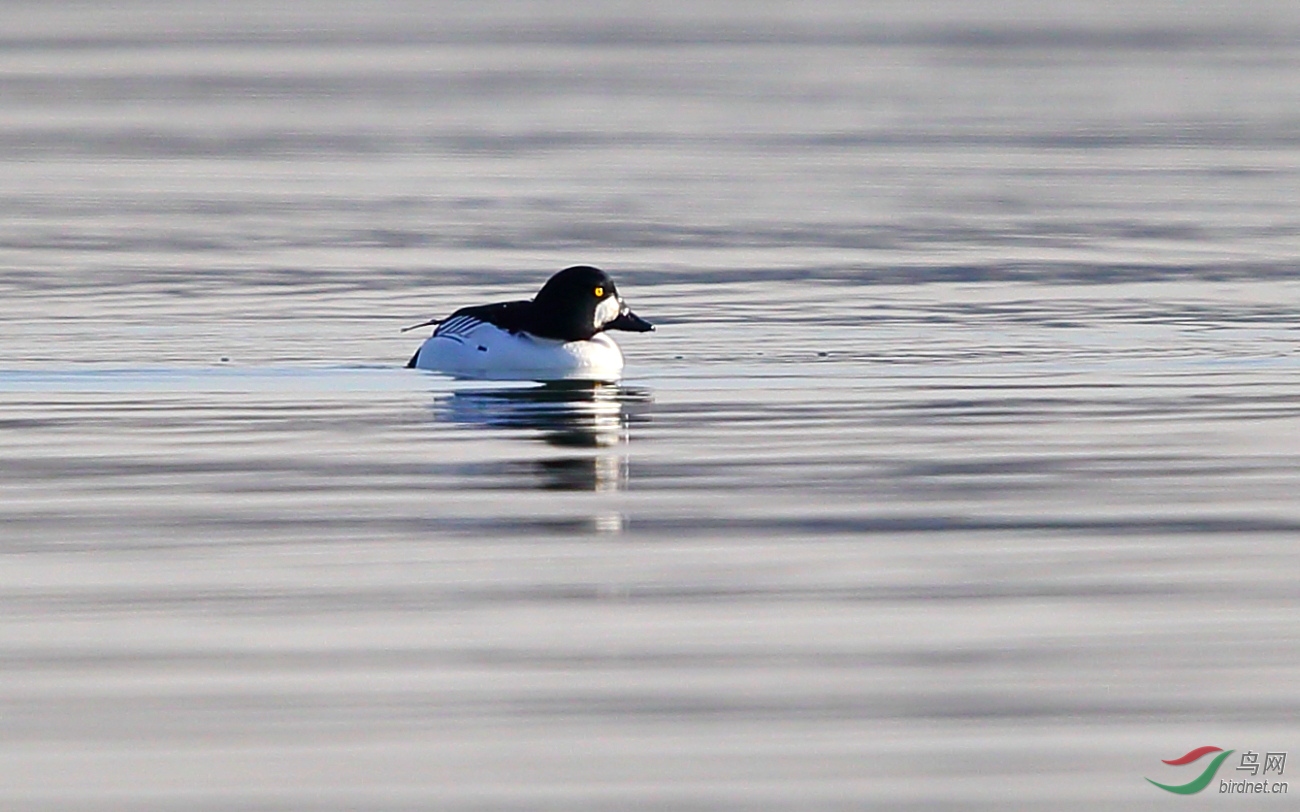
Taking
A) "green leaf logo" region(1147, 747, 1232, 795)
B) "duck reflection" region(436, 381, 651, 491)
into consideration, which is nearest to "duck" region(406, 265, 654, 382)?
"duck reflection" region(436, 381, 651, 491)

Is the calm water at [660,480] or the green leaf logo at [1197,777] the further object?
the calm water at [660,480]

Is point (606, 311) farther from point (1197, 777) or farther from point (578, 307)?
point (1197, 777)

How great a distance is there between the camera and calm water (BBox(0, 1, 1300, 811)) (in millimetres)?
6473

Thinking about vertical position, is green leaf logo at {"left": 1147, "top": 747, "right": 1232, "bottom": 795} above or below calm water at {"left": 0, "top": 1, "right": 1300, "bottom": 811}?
below

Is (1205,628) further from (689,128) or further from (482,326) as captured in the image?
(689,128)

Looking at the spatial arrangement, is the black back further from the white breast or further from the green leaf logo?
the green leaf logo

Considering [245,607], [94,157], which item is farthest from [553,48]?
[245,607]

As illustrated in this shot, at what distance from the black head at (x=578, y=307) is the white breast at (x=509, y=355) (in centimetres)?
7

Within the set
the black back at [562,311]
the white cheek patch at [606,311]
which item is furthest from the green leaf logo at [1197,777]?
the white cheek patch at [606,311]

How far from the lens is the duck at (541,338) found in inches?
576

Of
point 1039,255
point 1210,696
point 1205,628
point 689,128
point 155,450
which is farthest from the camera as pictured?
point 689,128

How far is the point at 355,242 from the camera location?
2094 centimetres

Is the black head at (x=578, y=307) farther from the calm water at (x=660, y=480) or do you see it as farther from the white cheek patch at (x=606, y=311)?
the calm water at (x=660, y=480)

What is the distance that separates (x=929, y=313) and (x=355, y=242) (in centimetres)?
571
